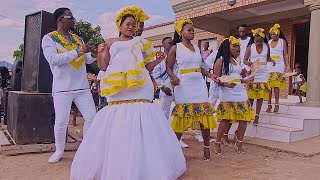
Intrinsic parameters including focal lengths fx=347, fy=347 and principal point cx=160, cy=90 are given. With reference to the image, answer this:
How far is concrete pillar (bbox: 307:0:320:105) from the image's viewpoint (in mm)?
8234

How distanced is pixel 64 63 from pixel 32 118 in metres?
1.55

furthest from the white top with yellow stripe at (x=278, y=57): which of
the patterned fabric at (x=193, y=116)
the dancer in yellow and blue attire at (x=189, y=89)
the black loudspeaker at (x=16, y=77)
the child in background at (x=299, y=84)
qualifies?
the black loudspeaker at (x=16, y=77)

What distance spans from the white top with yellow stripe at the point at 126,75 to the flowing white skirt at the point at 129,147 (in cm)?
13

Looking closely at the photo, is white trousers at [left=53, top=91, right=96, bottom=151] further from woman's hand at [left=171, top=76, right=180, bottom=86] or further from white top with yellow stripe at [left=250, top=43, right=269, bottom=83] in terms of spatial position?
white top with yellow stripe at [left=250, top=43, right=269, bottom=83]

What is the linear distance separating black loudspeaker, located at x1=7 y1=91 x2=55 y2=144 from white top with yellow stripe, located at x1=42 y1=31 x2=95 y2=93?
1071mm

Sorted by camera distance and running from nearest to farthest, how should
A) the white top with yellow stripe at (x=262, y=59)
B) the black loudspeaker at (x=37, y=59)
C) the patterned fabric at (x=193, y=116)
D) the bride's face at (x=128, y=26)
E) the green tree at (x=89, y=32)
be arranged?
the bride's face at (x=128, y=26) → the patterned fabric at (x=193, y=116) → the black loudspeaker at (x=37, y=59) → the white top with yellow stripe at (x=262, y=59) → the green tree at (x=89, y=32)

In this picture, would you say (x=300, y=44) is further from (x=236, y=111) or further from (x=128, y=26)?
(x=128, y=26)

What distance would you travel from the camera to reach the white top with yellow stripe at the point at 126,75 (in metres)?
3.59

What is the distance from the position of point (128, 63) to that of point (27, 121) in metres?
2.88

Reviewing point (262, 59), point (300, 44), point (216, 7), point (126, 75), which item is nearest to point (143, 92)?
point (126, 75)

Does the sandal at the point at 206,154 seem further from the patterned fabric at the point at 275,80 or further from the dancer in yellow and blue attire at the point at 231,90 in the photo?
the patterned fabric at the point at 275,80

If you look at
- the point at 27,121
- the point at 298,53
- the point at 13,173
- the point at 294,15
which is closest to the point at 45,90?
the point at 27,121

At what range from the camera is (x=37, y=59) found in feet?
20.0

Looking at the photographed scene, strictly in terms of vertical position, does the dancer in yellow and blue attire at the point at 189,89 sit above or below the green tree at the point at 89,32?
below
